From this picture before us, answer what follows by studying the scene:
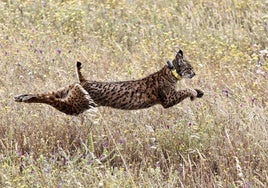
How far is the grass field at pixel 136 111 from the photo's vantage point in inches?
274

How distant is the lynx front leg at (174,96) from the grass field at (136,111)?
0.14 meters

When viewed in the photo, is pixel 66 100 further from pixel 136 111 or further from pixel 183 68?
pixel 183 68

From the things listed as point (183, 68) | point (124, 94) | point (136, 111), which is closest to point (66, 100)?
point (124, 94)

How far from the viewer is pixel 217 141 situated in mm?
7602

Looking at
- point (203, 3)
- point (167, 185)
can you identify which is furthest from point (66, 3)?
point (167, 185)

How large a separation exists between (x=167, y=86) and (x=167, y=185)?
181 cm

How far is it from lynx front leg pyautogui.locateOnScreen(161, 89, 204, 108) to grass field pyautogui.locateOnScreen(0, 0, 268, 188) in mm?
145

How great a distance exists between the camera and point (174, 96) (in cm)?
823

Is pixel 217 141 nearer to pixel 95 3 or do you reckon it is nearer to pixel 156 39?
pixel 156 39

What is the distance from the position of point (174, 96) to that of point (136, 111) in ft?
1.44

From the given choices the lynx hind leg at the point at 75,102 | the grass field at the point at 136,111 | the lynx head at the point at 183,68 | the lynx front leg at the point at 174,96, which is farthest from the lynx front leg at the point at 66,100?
the lynx head at the point at 183,68

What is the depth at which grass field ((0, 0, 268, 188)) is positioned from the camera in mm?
6953

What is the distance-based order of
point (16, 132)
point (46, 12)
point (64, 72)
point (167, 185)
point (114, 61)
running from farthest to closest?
point (46, 12), point (114, 61), point (64, 72), point (16, 132), point (167, 185)

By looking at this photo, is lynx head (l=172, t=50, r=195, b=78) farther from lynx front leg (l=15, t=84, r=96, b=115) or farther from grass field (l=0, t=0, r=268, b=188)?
lynx front leg (l=15, t=84, r=96, b=115)
